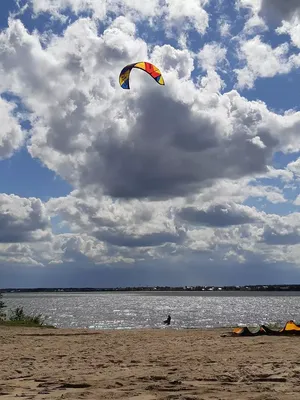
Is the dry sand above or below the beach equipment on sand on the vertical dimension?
below

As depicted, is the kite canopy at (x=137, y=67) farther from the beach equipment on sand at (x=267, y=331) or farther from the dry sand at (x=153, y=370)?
the dry sand at (x=153, y=370)

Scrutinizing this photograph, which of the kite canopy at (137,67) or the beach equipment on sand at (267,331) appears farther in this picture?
the kite canopy at (137,67)

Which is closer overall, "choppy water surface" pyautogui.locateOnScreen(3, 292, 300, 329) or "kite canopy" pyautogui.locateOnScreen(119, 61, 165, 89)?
"kite canopy" pyautogui.locateOnScreen(119, 61, 165, 89)

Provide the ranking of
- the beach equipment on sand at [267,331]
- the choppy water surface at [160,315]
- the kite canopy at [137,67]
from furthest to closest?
1. the choppy water surface at [160,315]
2. the kite canopy at [137,67]
3. the beach equipment on sand at [267,331]

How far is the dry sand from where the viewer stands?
7980 millimetres

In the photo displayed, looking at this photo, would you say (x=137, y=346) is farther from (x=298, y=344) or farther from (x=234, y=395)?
(x=234, y=395)

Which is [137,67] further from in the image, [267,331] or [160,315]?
[160,315]

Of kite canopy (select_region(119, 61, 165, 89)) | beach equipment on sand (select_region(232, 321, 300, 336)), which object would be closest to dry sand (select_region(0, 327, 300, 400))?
beach equipment on sand (select_region(232, 321, 300, 336))

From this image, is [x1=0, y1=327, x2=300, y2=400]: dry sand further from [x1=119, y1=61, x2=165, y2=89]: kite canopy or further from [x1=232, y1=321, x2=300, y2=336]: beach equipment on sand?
[x1=119, y1=61, x2=165, y2=89]: kite canopy

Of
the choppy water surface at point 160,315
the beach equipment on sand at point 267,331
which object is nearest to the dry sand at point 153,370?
the beach equipment on sand at point 267,331

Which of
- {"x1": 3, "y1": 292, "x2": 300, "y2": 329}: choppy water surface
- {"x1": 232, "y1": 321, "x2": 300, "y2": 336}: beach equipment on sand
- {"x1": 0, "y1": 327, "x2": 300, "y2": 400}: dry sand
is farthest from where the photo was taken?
{"x1": 3, "y1": 292, "x2": 300, "y2": 329}: choppy water surface

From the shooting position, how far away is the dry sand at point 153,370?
7.98 meters

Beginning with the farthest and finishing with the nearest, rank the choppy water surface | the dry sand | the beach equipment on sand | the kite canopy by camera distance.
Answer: the choppy water surface → the kite canopy → the beach equipment on sand → the dry sand

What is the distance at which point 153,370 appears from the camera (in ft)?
34.3
